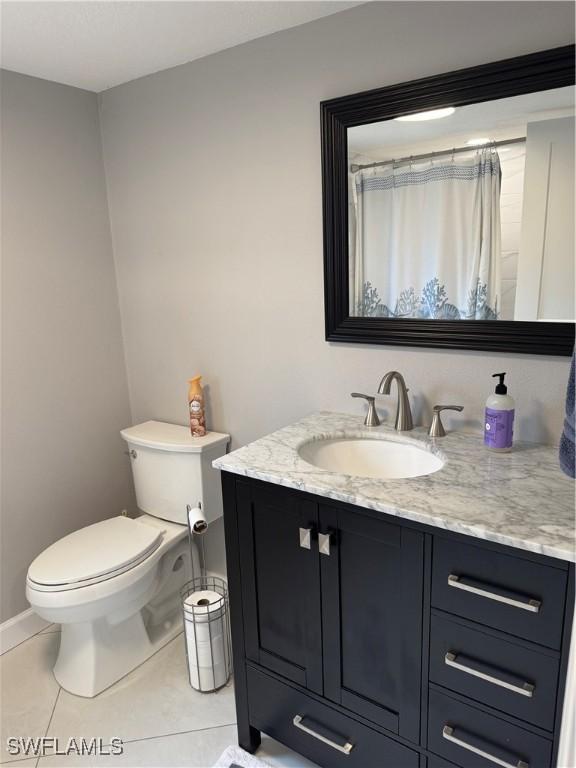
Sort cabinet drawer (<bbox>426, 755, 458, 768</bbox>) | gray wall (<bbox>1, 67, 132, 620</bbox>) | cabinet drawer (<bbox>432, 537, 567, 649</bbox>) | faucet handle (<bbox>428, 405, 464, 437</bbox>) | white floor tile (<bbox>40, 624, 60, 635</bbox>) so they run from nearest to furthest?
cabinet drawer (<bbox>432, 537, 567, 649</bbox>), cabinet drawer (<bbox>426, 755, 458, 768</bbox>), faucet handle (<bbox>428, 405, 464, 437</bbox>), gray wall (<bbox>1, 67, 132, 620</bbox>), white floor tile (<bbox>40, 624, 60, 635</bbox>)

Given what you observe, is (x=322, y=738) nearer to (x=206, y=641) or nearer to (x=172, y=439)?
(x=206, y=641)

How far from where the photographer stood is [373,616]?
4.53 feet

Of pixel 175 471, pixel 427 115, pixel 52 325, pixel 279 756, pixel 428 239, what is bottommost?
pixel 279 756

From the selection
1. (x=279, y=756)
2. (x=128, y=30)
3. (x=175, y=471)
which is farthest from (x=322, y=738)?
(x=128, y=30)

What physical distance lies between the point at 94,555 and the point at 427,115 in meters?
1.83

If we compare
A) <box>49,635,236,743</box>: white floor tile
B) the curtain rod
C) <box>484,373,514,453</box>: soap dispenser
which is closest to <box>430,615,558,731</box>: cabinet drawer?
<box>484,373,514,453</box>: soap dispenser

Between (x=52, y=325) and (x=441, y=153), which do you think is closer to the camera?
(x=441, y=153)

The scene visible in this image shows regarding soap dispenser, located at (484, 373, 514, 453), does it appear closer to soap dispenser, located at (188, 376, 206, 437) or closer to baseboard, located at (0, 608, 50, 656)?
soap dispenser, located at (188, 376, 206, 437)

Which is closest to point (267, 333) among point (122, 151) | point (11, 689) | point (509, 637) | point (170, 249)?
point (170, 249)

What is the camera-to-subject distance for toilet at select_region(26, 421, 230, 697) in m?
1.89

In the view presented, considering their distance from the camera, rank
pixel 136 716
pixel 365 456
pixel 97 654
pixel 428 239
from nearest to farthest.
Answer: pixel 428 239
pixel 365 456
pixel 136 716
pixel 97 654

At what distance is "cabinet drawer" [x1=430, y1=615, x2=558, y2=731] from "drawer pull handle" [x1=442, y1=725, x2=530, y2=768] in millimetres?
111

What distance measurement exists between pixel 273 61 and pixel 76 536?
1880 millimetres

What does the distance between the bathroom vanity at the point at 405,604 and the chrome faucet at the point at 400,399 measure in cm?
5
